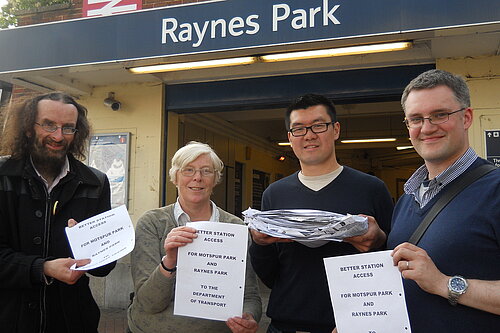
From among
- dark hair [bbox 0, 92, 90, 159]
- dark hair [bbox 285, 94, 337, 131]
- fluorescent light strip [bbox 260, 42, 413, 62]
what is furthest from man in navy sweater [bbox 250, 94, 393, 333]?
fluorescent light strip [bbox 260, 42, 413, 62]

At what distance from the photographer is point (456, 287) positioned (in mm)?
1671

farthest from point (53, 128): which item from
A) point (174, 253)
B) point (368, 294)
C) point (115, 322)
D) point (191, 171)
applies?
point (115, 322)

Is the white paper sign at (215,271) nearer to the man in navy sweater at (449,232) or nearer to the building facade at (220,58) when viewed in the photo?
the man in navy sweater at (449,232)

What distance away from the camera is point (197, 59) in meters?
5.68

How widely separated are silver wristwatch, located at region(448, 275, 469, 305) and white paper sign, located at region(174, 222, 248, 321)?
3.28ft

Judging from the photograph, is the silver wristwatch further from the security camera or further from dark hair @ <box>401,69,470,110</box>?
the security camera

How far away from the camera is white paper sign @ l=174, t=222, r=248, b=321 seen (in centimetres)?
230

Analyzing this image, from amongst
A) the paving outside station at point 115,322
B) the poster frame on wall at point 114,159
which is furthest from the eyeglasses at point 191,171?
the poster frame on wall at point 114,159

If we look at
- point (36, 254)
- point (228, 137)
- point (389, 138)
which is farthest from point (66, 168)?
point (389, 138)

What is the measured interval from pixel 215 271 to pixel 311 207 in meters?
0.63

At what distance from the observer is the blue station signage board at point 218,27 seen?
4551 millimetres

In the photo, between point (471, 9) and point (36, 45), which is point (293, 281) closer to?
point (471, 9)

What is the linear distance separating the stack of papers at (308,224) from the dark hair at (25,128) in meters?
1.25

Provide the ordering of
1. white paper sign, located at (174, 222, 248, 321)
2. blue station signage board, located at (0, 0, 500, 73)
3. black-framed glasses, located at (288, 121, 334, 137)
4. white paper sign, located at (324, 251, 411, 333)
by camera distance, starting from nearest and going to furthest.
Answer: white paper sign, located at (324, 251, 411, 333) < white paper sign, located at (174, 222, 248, 321) < black-framed glasses, located at (288, 121, 334, 137) < blue station signage board, located at (0, 0, 500, 73)
